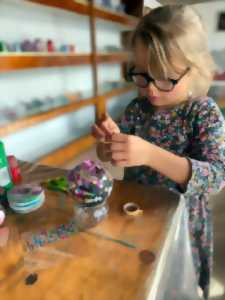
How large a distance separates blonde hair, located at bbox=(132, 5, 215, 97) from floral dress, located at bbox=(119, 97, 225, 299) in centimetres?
10

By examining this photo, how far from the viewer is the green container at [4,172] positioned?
560mm

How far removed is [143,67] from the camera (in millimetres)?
572

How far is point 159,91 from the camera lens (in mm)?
587

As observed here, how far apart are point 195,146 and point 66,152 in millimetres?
982

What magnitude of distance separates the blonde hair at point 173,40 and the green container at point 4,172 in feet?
1.17

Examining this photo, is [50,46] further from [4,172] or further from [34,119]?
[4,172]

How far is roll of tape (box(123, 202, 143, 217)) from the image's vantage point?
0.47 meters

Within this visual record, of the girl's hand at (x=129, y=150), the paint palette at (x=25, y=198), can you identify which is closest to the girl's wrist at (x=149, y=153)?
the girl's hand at (x=129, y=150)

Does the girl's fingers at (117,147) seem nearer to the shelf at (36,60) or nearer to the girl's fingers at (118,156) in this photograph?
the girl's fingers at (118,156)

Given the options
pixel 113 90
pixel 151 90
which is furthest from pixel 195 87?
pixel 113 90

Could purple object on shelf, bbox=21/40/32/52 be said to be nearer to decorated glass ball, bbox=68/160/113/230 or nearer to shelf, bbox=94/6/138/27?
shelf, bbox=94/6/138/27

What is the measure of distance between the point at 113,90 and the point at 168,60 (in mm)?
1345

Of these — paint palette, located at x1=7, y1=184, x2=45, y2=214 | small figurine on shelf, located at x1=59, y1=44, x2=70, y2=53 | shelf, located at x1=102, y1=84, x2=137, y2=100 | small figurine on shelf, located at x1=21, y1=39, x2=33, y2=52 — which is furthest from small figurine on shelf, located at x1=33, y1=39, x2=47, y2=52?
paint palette, located at x1=7, y1=184, x2=45, y2=214

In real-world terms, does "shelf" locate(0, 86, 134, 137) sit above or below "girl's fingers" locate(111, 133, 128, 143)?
below
